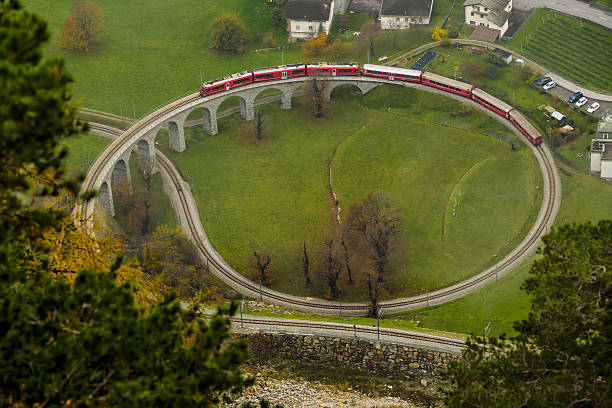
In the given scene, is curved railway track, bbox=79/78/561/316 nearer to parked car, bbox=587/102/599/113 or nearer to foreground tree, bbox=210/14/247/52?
parked car, bbox=587/102/599/113

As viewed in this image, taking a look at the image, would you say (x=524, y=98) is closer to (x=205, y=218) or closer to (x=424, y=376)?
(x=205, y=218)

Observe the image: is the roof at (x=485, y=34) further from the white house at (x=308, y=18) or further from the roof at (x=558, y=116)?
the white house at (x=308, y=18)

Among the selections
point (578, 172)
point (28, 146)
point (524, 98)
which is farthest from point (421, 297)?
point (28, 146)

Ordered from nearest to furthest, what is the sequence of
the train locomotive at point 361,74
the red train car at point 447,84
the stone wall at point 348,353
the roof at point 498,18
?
1. the stone wall at point 348,353
2. the train locomotive at point 361,74
3. the red train car at point 447,84
4. the roof at point 498,18

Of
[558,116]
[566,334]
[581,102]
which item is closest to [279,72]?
[558,116]

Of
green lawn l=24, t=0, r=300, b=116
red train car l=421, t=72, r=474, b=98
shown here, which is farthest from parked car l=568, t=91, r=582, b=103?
green lawn l=24, t=0, r=300, b=116

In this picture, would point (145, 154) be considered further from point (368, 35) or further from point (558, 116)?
point (558, 116)

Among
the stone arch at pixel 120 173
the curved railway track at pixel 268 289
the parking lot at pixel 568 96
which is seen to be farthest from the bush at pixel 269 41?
the parking lot at pixel 568 96
